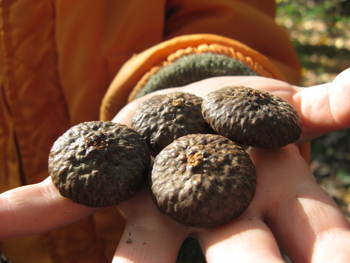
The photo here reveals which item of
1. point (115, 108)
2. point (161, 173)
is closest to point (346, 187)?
point (115, 108)

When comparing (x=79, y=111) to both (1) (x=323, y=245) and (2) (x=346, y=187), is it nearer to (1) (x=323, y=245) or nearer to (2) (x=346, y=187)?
(1) (x=323, y=245)

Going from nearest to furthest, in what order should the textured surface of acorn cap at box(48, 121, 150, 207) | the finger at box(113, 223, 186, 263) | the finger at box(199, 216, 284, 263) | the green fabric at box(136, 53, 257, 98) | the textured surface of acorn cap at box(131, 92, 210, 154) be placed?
the finger at box(199, 216, 284, 263), the finger at box(113, 223, 186, 263), the textured surface of acorn cap at box(48, 121, 150, 207), the textured surface of acorn cap at box(131, 92, 210, 154), the green fabric at box(136, 53, 257, 98)

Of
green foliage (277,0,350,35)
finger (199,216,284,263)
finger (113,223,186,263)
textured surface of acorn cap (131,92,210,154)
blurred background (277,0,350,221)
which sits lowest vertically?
blurred background (277,0,350,221)

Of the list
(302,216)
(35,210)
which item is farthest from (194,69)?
(35,210)

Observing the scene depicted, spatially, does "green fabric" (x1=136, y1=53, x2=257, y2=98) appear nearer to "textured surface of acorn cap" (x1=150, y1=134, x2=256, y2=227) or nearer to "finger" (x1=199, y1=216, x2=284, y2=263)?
"textured surface of acorn cap" (x1=150, y1=134, x2=256, y2=227)

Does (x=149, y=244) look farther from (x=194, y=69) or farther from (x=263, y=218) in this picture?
(x=194, y=69)

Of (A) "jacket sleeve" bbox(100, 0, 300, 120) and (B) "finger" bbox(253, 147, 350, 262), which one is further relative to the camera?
(A) "jacket sleeve" bbox(100, 0, 300, 120)

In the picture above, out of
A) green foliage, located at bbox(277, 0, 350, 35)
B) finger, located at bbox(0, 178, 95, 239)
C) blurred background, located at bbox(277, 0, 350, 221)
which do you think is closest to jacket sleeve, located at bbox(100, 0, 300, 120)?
finger, located at bbox(0, 178, 95, 239)
